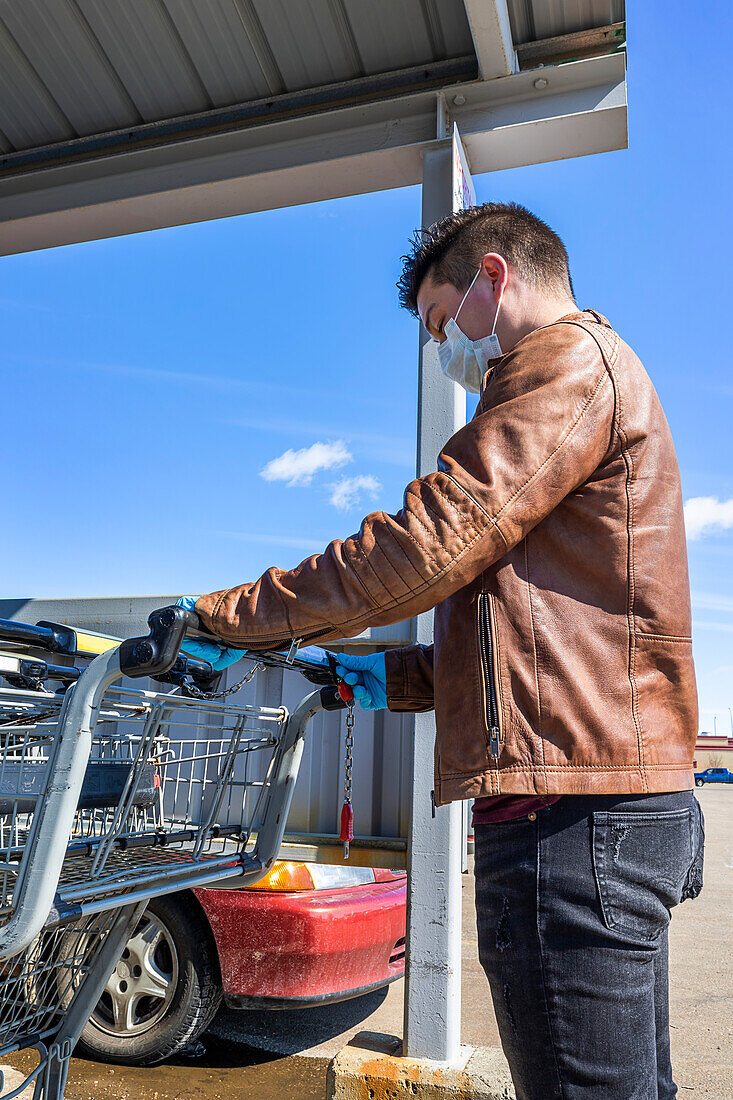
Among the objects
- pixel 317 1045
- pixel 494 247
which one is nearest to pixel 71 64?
pixel 494 247

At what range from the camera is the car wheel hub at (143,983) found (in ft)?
11.0


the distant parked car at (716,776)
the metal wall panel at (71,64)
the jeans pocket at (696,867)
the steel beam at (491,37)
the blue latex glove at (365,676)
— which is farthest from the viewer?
the distant parked car at (716,776)

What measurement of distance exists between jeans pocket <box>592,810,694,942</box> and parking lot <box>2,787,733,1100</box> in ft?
7.88

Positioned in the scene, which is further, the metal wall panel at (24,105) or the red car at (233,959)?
the metal wall panel at (24,105)

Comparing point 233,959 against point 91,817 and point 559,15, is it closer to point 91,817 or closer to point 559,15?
point 91,817

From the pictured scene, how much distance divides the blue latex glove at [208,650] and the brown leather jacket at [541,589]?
66 mm

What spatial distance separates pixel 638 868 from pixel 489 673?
0.38 m

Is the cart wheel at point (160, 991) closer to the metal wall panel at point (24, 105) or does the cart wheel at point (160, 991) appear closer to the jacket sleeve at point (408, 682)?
the jacket sleeve at point (408, 682)

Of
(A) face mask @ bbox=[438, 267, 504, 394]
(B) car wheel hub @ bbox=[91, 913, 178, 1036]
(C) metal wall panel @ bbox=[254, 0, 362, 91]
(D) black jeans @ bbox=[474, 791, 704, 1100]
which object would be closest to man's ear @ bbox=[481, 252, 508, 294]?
(A) face mask @ bbox=[438, 267, 504, 394]

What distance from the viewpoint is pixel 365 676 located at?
80.3 inches

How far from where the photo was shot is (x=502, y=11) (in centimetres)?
298

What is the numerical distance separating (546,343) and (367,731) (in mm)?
3313

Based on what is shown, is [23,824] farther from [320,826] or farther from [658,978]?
[320,826]

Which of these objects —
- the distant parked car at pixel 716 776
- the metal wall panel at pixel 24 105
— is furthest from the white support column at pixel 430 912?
the distant parked car at pixel 716 776
